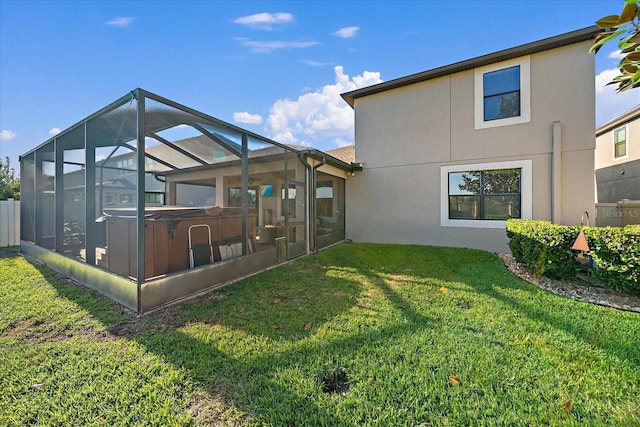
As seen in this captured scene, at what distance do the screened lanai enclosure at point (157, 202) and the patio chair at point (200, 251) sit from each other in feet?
0.06

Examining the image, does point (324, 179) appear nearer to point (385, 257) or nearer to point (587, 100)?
point (385, 257)

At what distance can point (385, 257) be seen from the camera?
705 cm

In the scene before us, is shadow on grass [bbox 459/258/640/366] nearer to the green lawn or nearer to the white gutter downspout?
the green lawn

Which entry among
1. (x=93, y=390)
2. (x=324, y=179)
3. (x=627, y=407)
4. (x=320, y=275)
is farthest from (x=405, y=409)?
(x=324, y=179)

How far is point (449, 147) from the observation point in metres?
8.15

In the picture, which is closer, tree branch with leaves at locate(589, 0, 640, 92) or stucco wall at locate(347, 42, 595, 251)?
tree branch with leaves at locate(589, 0, 640, 92)

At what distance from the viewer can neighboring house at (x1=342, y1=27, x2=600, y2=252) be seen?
6676mm

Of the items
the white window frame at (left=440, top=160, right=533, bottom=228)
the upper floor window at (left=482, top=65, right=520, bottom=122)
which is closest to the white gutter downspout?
the white window frame at (left=440, top=160, right=533, bottom=228)

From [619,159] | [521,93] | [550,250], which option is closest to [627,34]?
[550,250]

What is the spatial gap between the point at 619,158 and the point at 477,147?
7711 millimetres

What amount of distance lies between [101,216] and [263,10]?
6299 mm

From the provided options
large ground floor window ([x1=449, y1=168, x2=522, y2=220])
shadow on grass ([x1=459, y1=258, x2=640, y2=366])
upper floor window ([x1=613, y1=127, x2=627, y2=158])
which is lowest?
shadow on grass ([x1=459, y1=258, x2=640, y2=366])

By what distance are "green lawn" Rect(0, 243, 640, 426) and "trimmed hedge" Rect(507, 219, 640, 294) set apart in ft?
2.59

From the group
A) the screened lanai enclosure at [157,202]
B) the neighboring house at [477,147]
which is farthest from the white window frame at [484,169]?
the screened lanai enclosure at [157,202]
